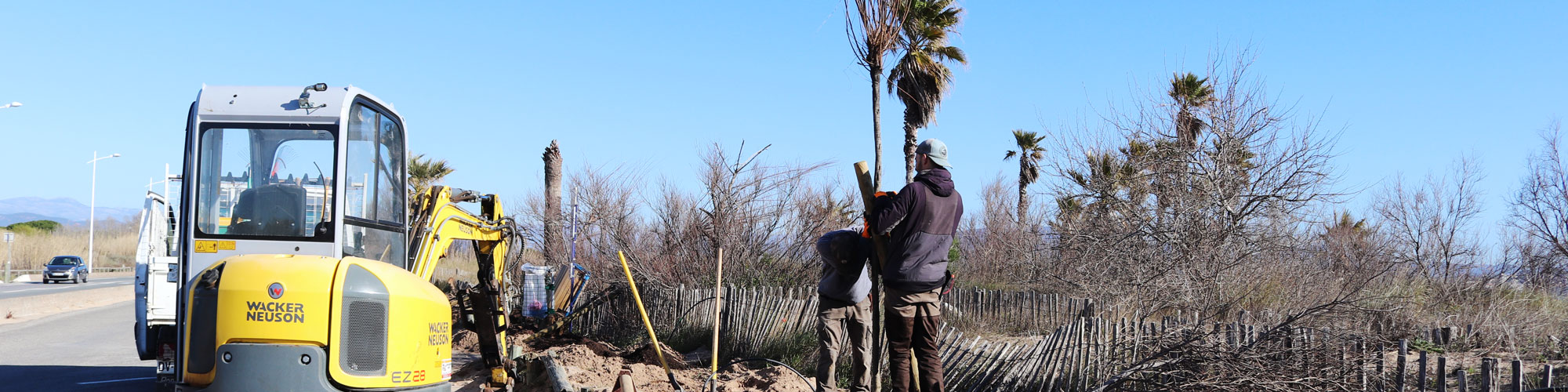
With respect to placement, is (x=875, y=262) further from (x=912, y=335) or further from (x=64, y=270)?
(x=64, y=270)

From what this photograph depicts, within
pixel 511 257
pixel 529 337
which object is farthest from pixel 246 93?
pixel 511 257

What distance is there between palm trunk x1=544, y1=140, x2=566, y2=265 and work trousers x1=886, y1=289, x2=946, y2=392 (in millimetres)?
13618

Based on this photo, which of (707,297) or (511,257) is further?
(511,257)

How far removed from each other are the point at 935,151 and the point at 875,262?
3.34 ft

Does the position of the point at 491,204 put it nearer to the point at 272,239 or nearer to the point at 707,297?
the point at 272,239

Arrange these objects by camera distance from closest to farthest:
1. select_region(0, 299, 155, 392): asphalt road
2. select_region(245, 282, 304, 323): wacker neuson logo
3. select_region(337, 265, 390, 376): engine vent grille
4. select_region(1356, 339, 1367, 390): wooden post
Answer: select_region(245, 282, 304, 323): wacker neuson logo
select_region(337, 265, 390, 376): engine vent grille
select_region(1356, 339, 1367, 390): wooden post
select_region(0, 299, 155, 392): asphalt road

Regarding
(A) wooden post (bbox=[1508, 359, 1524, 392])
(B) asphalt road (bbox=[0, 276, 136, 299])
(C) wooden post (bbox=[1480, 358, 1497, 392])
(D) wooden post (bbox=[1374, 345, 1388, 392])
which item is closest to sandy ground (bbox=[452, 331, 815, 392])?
(D) wooden post (bbox=[1374, 345, 1388, 392])

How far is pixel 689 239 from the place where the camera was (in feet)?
50.4

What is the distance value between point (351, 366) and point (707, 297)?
7312 millimetres

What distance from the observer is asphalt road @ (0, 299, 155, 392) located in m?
10.6

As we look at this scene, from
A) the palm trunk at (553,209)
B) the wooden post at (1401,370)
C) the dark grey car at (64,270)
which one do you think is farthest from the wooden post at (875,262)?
the dark grey car at (64,270)

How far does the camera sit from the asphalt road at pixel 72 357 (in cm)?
1065

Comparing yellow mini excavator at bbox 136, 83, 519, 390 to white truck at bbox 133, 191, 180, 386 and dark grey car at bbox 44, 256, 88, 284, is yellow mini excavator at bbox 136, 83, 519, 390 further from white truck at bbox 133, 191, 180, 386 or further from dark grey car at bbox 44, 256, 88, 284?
dark grey car at bbox 44, 256, 88, 284

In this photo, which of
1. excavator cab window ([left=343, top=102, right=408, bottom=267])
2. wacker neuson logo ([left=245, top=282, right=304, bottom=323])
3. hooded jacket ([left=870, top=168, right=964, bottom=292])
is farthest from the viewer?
excavator cab window ([left=343, top=102, right=408, bottom=267])
